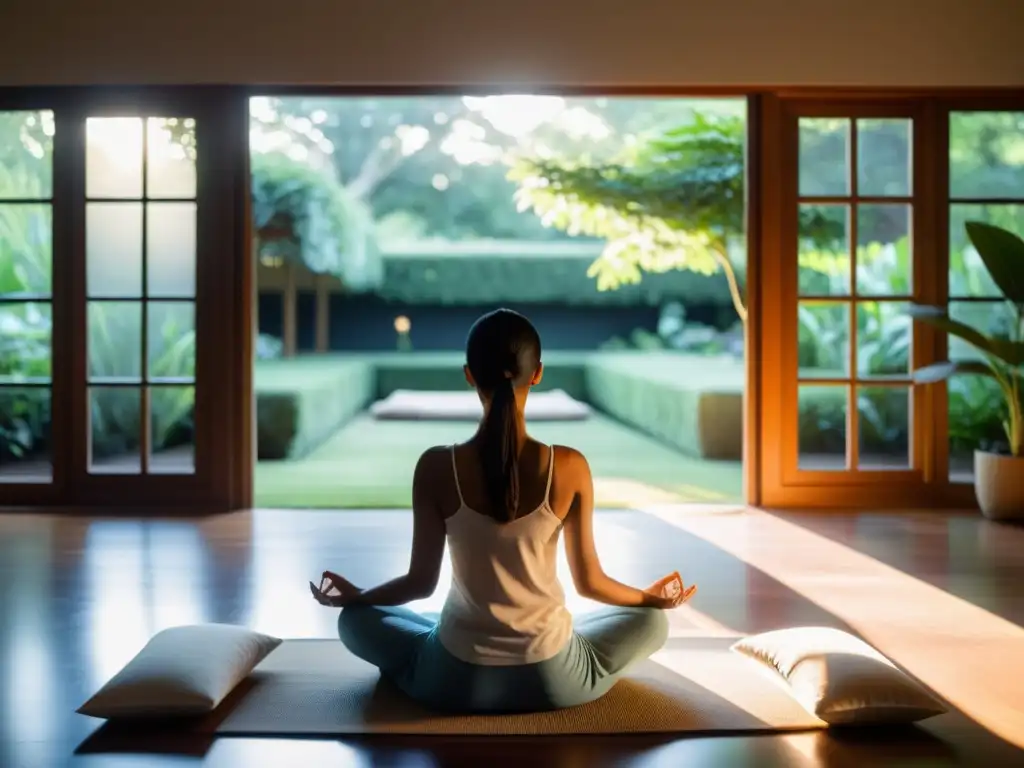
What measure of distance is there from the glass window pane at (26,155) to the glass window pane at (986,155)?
3979 millimetres

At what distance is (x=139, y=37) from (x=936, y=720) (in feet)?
13.3

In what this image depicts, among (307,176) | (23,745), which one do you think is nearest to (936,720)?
(23,745)

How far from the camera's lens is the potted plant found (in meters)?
4.38

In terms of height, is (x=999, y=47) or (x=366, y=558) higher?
(x=999, y=47)

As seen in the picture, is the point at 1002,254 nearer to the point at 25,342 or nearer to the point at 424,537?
the point at 424,537

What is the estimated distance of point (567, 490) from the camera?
2.03 m

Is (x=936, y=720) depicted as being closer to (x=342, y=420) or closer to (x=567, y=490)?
(x=567, y=490)

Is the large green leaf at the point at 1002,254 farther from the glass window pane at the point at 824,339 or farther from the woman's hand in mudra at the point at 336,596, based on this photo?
the woman's hand in mudra at the point at 336,596

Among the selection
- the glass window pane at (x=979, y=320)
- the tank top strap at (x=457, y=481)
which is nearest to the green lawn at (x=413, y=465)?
the glass window pane at (x=979, y=320)

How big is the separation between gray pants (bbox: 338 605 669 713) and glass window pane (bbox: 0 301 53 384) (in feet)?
10.4

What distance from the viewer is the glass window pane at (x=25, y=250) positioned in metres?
4.78

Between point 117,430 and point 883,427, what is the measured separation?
11.2ft

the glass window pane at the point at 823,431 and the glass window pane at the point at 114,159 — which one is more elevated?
the glass window pane at the point at 114,159

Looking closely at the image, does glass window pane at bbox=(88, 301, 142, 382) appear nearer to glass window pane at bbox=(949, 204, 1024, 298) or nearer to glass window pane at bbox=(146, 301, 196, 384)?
glass window pane at bbox=(146, 301, 196, 384)
